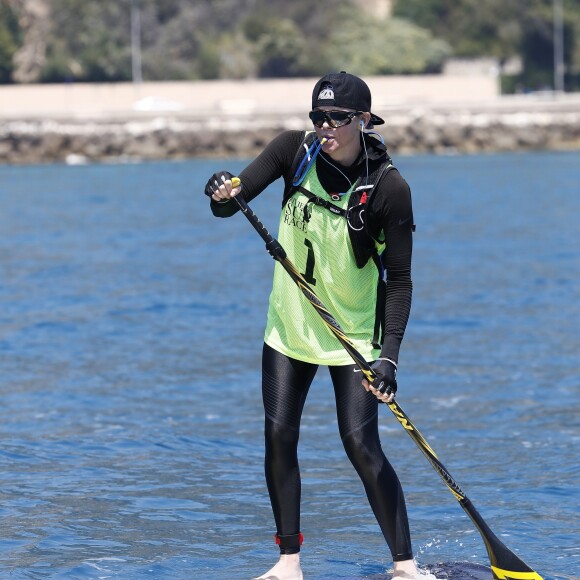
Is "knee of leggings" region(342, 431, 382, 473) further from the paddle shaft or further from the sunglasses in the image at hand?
the sunglasses

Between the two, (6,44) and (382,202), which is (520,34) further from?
(382,202)

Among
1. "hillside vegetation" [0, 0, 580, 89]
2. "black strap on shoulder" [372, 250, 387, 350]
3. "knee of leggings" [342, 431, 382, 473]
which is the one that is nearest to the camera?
"knee of leggings" [342, 431, 382, 473]

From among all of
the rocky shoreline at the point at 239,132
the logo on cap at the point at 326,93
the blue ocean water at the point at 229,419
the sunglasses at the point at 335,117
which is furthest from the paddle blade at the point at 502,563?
the rocky shoreline at the point at 239,132

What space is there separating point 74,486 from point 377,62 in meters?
77.6

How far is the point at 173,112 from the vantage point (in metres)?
69.2

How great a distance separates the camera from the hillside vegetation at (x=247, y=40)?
8425 cm

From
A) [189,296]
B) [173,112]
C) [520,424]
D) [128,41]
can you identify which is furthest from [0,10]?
[520,424]

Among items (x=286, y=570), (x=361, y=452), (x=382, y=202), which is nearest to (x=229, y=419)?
(x=286, y=570)

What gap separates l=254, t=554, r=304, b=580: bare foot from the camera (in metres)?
6.23

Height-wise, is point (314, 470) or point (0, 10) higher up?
point (0, 10)

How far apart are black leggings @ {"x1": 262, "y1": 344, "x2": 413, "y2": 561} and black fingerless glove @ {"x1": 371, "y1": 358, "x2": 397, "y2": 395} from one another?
172mm

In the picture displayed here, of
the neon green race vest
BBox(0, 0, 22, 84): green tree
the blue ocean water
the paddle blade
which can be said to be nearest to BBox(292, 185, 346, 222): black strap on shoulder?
the neon green race vest

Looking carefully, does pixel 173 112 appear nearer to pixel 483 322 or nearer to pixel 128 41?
pixel 128 41

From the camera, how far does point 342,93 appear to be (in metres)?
6.02
